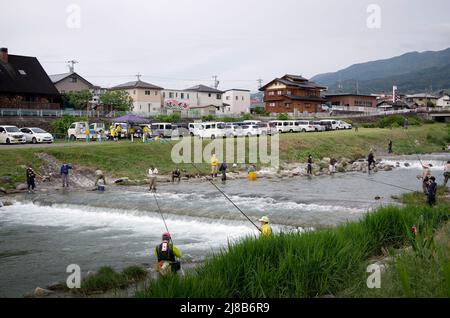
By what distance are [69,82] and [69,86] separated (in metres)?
0.59

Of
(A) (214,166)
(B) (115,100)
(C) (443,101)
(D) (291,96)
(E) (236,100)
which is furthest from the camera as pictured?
(C) (443,101)

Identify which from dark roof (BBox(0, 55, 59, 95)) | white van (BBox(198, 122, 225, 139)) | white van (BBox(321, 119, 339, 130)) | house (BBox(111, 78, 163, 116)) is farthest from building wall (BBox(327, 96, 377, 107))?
dark roof (BBox(0, 55, 59, 95))

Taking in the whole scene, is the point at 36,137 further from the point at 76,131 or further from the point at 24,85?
the point at 24,85

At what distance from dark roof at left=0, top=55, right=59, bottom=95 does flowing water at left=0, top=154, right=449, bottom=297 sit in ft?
97.6

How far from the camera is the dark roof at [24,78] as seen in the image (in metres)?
49.1

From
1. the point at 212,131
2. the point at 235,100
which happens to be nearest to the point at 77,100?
the point at 212,131

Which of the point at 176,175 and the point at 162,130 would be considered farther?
the point at 162,130

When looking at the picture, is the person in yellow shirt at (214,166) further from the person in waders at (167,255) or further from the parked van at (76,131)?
the person in waders at (167,255)

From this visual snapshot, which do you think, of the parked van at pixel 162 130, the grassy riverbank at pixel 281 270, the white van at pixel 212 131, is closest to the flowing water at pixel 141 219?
the grassy riverbank at pixel 281 270

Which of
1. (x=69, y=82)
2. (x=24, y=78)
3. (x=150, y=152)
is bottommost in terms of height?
(x=150, y=152)

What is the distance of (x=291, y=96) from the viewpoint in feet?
256
